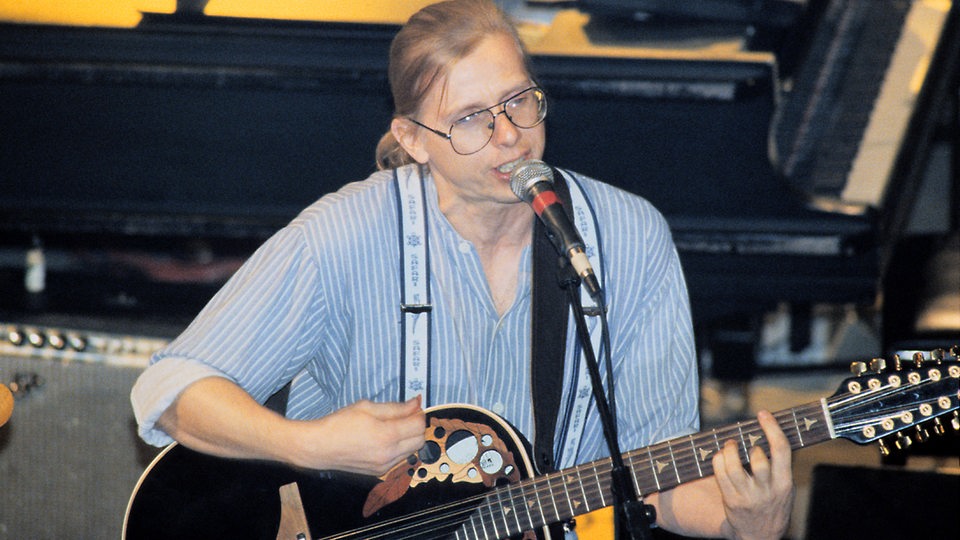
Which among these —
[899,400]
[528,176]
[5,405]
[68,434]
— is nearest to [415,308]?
[528,176]

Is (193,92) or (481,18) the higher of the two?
(481,18)

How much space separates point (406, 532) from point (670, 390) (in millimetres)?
595

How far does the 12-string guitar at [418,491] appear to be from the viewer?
7.34ft

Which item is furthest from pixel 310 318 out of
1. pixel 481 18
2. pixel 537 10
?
pixel 537 10

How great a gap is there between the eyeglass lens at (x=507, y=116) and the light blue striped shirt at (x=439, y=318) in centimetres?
24

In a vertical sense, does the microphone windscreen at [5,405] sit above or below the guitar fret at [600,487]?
below

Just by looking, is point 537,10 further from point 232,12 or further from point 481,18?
point 481,18

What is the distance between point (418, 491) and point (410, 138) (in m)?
0.72

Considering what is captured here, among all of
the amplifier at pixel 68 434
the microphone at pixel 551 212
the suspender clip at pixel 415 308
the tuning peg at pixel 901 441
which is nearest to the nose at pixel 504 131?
the microphone at pixel 551 212

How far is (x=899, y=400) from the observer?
2.06 metres

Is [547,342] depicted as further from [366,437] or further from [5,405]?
[5,405]

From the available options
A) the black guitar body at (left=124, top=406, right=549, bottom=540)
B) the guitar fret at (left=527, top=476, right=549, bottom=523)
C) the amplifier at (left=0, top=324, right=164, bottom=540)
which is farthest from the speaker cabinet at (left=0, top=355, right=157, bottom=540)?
the guitar fret at (left=527, top=476, right=549, bottom=523)

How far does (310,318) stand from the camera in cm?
241

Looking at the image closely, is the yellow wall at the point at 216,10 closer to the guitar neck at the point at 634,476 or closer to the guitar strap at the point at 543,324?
the guitar strap at the point at 543,324
